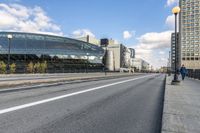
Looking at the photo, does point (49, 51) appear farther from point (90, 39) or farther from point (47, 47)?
point (90, 39)

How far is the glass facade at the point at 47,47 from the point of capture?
98562 millimetres

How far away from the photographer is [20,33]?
104750 mm

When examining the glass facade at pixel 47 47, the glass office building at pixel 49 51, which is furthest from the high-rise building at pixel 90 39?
the glass office building at pixel 49 51

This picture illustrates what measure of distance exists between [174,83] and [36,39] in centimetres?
9499

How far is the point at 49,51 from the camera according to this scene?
10244 centimetres

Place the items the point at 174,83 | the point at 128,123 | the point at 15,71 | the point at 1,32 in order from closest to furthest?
1. the point at 128,123
2. the point at 174,83
3. the point at 15,71
4. the point at 1,32

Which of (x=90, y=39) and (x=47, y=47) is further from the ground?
(x=90, y=39)

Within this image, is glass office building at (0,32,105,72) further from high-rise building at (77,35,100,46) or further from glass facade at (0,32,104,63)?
high-rise building at (77,35,100,46)

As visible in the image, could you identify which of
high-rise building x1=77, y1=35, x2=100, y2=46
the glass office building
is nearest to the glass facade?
the glass office building

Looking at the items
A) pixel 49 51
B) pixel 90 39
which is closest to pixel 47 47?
pixel 49 51

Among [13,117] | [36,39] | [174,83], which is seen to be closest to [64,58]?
[36,39]

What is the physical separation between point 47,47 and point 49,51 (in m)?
2.82

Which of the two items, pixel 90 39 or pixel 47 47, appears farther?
pixel 90 39

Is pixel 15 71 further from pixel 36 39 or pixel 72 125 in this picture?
pixel 36 39
